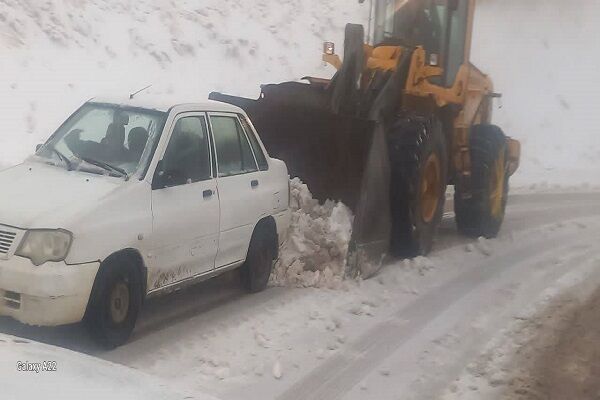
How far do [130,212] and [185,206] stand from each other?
0.66 m

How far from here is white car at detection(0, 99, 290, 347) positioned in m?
5.62

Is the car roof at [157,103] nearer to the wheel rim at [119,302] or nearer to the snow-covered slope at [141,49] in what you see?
the wheel rim at [119,302]

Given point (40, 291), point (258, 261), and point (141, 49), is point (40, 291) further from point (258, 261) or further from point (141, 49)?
point (141, 49)

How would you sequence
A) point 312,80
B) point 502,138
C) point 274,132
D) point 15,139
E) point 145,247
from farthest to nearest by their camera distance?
1. point 15,139
2. point 502,138
3. point 312,80
4. point 274,132
5. point 145,247

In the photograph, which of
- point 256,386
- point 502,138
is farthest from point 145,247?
point 502,138

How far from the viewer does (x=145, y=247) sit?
6266 mm

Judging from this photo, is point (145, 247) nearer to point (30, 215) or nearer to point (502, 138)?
point (30, 215)

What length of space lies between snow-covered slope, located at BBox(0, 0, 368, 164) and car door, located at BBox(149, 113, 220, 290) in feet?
16.7

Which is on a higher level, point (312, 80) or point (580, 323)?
point (312, 80)

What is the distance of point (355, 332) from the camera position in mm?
6957

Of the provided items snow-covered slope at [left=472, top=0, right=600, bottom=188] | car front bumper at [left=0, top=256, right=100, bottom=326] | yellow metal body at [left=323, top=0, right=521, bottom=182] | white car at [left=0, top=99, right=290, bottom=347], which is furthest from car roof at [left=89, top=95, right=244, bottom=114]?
snow-covered slope at [left=472, top=0, right=600, bottom=188]

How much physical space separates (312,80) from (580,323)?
4.35m

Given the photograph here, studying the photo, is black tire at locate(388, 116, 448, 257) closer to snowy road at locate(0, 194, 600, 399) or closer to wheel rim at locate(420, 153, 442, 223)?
wheel rim at locate(420, 153, 442, 223)

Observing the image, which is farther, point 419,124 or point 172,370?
point 419,124
